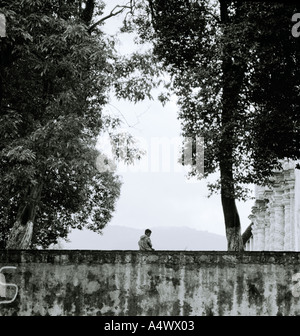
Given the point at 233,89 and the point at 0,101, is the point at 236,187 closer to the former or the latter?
the point at 233,89

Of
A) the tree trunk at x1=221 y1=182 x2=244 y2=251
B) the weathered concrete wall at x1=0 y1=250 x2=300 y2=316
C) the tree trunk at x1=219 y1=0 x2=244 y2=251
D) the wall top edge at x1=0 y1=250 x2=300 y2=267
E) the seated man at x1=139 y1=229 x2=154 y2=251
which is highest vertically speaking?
the tree trunk at x1=219 y1=0 x2=244 y2=251

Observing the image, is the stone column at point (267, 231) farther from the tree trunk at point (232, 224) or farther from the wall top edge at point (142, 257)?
the wall top edge at point (142, 257)

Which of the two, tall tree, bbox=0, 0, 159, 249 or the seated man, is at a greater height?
tall tree, bbox=0, 0, 159, 249

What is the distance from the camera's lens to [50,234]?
85.7 feet

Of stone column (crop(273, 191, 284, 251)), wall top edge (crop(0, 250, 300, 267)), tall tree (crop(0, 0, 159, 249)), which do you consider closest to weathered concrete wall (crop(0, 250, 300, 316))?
wall top edge (crop(0, 250, 300, 267))

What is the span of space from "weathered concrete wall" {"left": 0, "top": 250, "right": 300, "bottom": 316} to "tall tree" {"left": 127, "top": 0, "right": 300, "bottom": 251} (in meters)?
5.24

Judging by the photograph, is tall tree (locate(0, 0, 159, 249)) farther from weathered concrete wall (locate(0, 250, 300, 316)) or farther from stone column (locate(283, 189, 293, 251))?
stone column (locate(283, 189, 293, 251))

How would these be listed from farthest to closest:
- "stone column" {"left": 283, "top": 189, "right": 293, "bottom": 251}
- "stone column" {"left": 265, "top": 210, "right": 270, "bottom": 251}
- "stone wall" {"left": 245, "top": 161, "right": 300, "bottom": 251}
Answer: "stone column" {"left": 265, "top": 210, "right": 270, "bottom": 251} → "stone column" {"left": 283, "top": 189, "right": 293, "bottom": 251} → "stone wall" {"left": 245, "top": 161, "right": 300, "bottom": 251}

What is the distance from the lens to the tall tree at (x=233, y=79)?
15.3 metres

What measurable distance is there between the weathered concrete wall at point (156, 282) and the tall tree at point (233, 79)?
17.2 ft

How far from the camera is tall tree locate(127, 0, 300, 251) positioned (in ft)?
50.1

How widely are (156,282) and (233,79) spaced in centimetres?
766

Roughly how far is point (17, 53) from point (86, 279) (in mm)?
5501

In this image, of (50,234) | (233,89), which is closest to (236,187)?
(233,89)
